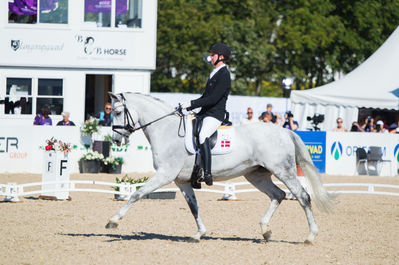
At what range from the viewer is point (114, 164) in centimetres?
2008

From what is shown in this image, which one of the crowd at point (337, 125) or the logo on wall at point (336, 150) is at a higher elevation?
the crowd at point (337, 125)

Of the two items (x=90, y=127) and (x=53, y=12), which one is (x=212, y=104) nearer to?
(x=90, y=127)

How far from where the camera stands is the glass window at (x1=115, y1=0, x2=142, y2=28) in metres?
23.6

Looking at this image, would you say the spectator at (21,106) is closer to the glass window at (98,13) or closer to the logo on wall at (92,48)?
the logo on wall at (92,48)

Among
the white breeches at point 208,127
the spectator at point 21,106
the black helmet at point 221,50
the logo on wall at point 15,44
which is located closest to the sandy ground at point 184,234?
the white breeches at point 208,127

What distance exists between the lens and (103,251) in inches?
332

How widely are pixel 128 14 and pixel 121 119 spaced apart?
15.0 meters

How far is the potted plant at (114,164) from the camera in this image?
787 inches

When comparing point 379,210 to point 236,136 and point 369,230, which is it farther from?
point 236,136

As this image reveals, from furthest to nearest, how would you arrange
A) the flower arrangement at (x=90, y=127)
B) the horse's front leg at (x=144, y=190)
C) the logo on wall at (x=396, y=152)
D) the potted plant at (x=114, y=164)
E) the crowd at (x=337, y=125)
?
1. the logo on wall at (x=396, y=152)
2. the crowd at (x=337, y=125)
3. the flower arrangement at (x=90, y=127)
4. the potted plant at (x=114, y=164)
5. the horse's front leg at (x=144, y=190)

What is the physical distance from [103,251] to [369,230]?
4.81 m

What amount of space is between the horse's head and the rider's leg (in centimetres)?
99

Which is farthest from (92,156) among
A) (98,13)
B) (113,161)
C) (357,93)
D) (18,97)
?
(357,93)

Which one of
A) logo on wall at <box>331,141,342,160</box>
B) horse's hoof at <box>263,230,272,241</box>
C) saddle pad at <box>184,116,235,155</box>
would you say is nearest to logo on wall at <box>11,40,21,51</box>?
logo on wall at <box>331,141,342,160</box>
